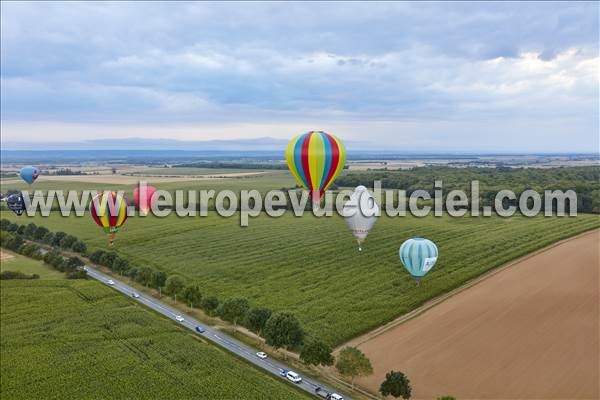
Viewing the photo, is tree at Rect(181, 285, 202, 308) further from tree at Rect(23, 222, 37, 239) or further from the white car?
tree at Rect(23, 222, 37, 239)

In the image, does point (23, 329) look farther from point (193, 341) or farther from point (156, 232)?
point (156, 232)

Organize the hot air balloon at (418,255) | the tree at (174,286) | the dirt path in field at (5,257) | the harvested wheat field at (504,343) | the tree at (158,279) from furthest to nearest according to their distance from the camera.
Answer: the dirt path in field at (5,257)
the tree at (158,279)
the tree at (174,286)
the hot air balloon at (418,255)
the harvested wheat field at (504,343)

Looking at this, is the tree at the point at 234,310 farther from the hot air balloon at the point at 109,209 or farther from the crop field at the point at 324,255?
the hot air balloon at the point at 109,209

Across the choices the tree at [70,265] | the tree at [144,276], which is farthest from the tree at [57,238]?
the tree at [144,276]

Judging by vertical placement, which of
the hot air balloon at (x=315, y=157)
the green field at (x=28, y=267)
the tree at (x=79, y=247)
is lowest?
the green field at (x=28, y=267)


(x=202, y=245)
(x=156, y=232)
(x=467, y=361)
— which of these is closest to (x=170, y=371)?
(x=467, y=361)

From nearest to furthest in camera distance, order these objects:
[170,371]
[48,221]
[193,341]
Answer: [170,371]
[193,341]
[48,221]
